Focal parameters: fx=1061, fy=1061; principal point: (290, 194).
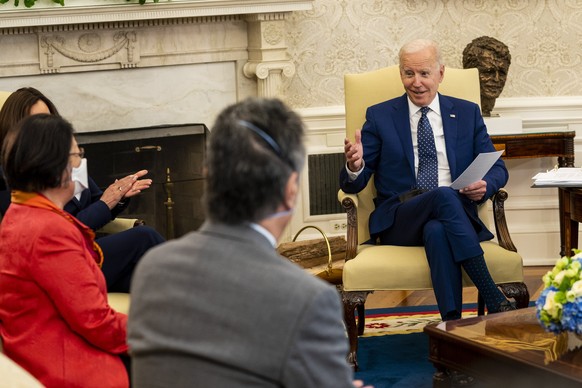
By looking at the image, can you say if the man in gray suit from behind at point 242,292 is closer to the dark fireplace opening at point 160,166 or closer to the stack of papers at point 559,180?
the stack of papers at point 559,180

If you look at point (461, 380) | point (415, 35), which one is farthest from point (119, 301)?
point (415, 35)

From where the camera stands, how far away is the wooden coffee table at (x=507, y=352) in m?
2.93

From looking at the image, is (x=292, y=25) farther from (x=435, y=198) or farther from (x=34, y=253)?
(x=34, y=253)

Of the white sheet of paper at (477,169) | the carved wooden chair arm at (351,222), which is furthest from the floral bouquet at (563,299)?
the carved wooden chair arm at (351,222)

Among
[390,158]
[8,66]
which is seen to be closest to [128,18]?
[8,66]

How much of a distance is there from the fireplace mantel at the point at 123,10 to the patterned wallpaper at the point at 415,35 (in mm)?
282

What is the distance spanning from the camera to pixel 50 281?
2652mm

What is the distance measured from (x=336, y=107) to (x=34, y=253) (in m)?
3.44

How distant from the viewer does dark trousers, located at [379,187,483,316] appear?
3.98 meters

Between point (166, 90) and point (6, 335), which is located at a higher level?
point (166, 90)

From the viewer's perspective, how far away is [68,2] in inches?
207

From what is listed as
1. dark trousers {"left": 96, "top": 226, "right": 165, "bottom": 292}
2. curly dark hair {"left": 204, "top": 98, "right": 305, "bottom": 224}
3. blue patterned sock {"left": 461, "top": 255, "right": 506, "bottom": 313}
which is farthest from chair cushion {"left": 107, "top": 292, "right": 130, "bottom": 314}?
curly dark hair {"left": 204, "top": 98, "right": 305, "bottom": 224}

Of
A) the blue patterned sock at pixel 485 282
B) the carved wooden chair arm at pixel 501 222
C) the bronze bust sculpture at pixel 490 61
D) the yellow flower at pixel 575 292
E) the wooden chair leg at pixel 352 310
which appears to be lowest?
the wooden chair leg at pixel 352 310

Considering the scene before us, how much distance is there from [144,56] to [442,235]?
88.8 inches
